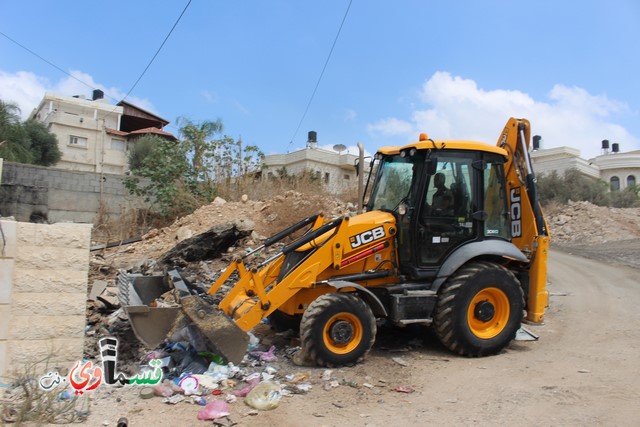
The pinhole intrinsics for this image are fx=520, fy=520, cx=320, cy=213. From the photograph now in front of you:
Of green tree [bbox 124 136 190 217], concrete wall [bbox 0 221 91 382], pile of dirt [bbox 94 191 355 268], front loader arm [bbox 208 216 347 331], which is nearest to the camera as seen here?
concrete wall [bbox 0 221 91 382]

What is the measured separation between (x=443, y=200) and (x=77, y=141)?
42653mm

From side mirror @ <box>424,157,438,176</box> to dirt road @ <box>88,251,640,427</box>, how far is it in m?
2.17

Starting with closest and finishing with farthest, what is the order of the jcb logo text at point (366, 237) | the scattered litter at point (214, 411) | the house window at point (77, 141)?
1. the scattered litter at point (214, 411)
2. the jcb logo text at point (366, 237)
3. the house window at point (77, 141)

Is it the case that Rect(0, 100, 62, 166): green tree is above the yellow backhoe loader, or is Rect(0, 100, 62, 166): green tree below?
above

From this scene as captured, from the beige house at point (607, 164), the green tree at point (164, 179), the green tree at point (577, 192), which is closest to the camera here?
the green tree at point (164, 179)

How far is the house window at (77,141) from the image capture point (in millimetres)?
42219

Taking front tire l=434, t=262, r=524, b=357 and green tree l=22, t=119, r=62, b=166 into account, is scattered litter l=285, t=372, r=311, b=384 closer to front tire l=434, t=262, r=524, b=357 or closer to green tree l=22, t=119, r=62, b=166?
front tire l=434, t=262, r=524, b=357

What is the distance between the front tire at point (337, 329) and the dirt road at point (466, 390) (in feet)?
0.56

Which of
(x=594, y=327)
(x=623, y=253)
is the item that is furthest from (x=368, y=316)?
(x=623, y=253)

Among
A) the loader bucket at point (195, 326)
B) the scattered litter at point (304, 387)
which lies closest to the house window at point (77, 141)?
the loader bucket at point (195, 326)

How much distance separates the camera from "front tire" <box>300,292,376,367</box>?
17.6 ft

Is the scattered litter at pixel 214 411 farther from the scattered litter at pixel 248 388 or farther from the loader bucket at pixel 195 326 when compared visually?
the loader bucket at pixel 195 326

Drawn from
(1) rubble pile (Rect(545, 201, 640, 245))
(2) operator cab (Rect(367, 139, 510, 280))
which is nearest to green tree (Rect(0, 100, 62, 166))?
(2) operator cab (Rect(367, 139, 510, 280))

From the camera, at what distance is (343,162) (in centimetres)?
3678
